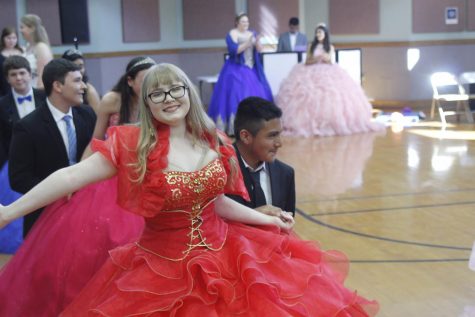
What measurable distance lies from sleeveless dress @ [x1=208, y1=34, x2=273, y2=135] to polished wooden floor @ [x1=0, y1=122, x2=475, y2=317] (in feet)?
3.88

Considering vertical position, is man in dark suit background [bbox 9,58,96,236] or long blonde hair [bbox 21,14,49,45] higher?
long blonde hair [bbox 21,14,49,45]

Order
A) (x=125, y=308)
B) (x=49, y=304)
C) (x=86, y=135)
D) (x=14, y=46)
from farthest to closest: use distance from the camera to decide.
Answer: (x=14, y=46)
(x=86, y=135)
(x=49, y=304)
(x=125, y=308)

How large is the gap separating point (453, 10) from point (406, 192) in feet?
28.3

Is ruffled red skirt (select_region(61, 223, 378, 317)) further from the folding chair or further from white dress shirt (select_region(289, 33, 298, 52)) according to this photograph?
white dress shirt (select_region(289, 33, 298, 52))

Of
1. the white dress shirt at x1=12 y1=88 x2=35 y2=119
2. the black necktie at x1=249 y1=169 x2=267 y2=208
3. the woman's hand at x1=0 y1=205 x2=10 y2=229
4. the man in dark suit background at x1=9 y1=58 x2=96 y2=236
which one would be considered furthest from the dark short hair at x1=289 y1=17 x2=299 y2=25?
the woman's hand at x1=0 y1=205 x2=10 y2=229

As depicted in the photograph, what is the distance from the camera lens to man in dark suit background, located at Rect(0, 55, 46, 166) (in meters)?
5.04

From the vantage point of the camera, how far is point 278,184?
316 cm

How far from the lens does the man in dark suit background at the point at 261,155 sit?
3.08 meters

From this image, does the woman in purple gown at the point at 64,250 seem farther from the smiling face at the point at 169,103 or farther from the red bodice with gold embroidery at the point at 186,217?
the smiling face at the point at 169,103

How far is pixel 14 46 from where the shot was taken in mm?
7895

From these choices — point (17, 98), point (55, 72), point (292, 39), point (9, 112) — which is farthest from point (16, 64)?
point (292, 39)

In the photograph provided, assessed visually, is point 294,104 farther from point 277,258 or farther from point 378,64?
point 277,258

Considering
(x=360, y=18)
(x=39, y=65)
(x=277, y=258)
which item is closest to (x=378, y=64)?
(x=360, y=18)

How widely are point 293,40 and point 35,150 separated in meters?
10.2
